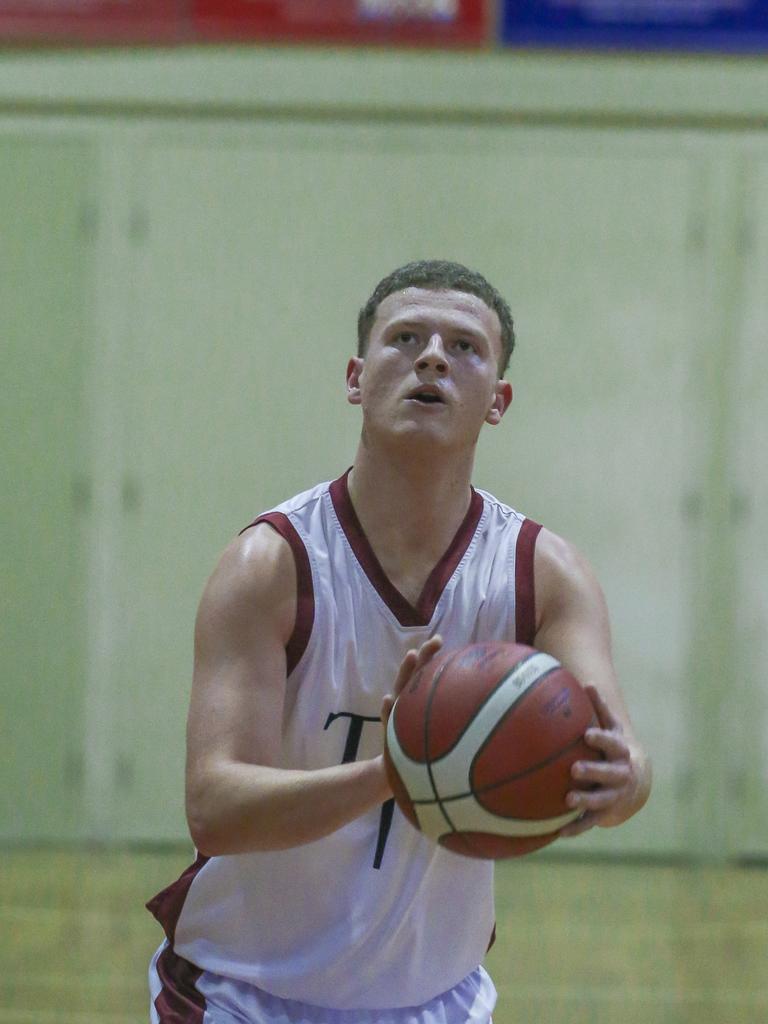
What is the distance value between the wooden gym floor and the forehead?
2579mm

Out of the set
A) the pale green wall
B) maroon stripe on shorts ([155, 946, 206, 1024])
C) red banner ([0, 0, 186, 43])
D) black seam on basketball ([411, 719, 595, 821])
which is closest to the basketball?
black seam on basketball ([411, 719, 595, 821])

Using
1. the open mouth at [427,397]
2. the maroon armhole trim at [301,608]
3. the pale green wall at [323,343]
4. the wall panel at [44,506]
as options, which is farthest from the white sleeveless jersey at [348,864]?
the wall panel at [44,506]

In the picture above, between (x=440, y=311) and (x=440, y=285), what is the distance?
66mm

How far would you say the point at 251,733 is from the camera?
2.31 m

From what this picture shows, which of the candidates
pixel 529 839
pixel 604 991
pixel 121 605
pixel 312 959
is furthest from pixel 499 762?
pixel 121 605

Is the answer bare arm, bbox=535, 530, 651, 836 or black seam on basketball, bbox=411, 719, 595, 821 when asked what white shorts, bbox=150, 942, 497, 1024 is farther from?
black seam on basketball, bbox=411, 719, 595, 821

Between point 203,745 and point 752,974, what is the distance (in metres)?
3.33

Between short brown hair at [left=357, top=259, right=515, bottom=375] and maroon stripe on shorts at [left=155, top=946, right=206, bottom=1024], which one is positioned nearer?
maroon stripe on shorts at [left=155, top=946, right=206, bottom=1024]

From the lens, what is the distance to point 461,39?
703cm

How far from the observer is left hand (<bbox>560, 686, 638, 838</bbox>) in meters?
2.04

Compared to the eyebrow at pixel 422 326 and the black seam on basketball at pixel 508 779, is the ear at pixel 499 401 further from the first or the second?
the black seam on basketball at pixel 508 779

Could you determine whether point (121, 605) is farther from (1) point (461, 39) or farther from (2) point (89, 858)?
(1) point (461, 39)

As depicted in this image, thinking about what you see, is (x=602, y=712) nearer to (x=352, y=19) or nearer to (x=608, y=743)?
(x=608, y=743)

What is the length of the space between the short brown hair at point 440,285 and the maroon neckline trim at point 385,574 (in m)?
0.32
